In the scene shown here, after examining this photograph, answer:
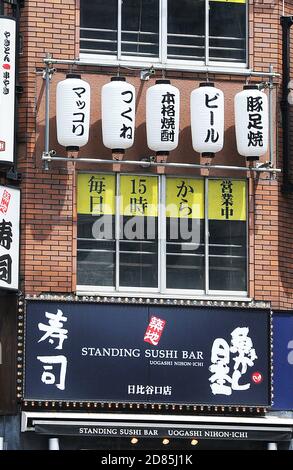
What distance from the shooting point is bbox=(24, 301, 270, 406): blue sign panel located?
33.2 meters

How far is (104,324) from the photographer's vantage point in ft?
110

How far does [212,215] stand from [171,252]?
0.93 metres

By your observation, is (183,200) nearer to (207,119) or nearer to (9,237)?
(207,119)

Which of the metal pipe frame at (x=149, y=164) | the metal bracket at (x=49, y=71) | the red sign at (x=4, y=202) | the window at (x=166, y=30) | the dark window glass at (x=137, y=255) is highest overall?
the window at (x=166, y=30)

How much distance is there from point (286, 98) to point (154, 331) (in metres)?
4.60

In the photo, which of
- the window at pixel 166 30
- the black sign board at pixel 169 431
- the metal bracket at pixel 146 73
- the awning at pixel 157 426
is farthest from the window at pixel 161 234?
the black sign board at pixel 169 431

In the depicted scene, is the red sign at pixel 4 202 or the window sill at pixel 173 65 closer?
the red sign at pixel 4 202

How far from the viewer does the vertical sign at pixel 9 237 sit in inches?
1300

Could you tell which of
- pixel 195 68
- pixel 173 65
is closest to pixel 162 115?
pixel 173 65

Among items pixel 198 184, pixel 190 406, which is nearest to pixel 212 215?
pixel 198 184

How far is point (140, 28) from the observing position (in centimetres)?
3447

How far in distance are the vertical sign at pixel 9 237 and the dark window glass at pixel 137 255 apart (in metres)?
1.82

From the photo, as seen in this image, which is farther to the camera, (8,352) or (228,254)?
(228,254)

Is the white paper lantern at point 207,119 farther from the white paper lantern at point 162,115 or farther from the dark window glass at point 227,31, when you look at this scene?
the dark window glass at point 227,31
